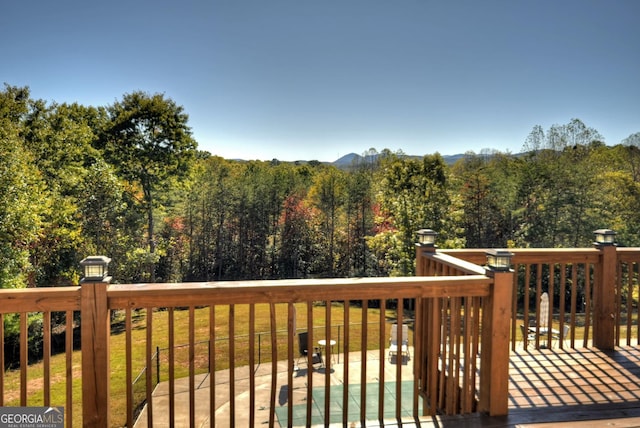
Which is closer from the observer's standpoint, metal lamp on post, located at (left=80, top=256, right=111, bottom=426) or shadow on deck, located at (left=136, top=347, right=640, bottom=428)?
metal lamp on post, located at (left=80, top=256, right=111, bottom=426)

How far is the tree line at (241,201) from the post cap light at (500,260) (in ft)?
39.5

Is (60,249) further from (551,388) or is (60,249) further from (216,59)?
(551,388)

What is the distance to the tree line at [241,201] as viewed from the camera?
14.5 meters

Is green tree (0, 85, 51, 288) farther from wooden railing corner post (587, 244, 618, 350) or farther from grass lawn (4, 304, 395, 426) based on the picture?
wooden railing corner post (587, 244, 618, 350)

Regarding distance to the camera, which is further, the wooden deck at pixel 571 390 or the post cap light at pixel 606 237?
the post cap light at pixel 606 237

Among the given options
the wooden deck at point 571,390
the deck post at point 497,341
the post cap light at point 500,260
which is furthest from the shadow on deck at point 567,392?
the post cap light at point 500,260

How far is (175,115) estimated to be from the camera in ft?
64.6

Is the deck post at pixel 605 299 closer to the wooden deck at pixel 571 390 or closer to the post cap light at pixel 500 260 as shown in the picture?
the wooden deck at pixel 571 390

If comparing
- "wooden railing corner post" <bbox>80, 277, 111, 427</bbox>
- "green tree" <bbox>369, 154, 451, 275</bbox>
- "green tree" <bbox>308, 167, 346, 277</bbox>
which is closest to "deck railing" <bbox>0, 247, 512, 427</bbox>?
"wooden railing corner post" <bbox>80, 277, 111, 427</bbox>

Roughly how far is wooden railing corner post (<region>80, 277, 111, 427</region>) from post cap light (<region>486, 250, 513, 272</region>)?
208 cm

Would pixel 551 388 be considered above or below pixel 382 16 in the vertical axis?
below

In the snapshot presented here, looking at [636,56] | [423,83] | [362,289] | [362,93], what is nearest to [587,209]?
[636,56]

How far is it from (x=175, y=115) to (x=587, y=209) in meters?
20.4

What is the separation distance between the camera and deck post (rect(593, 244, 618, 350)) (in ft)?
12.0
